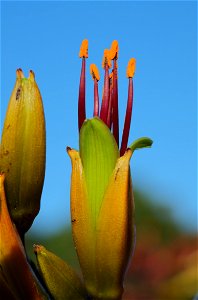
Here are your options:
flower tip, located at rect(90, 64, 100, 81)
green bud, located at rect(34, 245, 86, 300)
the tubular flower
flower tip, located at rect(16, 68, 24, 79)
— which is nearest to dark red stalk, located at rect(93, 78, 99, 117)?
flower tip, located at rect(90, 64, 100, 81)

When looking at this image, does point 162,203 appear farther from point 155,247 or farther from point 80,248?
point 80,248

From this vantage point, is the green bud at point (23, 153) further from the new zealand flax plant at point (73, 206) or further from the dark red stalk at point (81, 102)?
the dark red stalk at point (81, 102)

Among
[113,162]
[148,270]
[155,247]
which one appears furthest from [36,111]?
[155,247]

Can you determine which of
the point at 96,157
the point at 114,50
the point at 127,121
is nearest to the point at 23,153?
the point at 96,157

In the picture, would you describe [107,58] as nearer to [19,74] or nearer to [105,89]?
[105,89]

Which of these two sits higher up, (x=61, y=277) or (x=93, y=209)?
(x=93, y=209)

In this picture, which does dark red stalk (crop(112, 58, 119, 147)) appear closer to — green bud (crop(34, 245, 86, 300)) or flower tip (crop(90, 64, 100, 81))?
flower tip (crop(90, 64, 100, 81))

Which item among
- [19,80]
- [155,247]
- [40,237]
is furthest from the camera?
[40,237]

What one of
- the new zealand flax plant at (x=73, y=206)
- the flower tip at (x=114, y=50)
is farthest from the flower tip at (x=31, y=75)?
the flower tip at (x=114, y=50)
